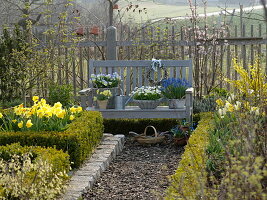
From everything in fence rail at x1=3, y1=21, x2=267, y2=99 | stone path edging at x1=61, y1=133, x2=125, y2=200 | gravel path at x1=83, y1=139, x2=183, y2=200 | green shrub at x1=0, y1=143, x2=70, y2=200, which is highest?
fence rail at x1=3, y1=21, x2=267, y2=99

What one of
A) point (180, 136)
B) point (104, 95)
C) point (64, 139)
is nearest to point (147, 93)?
point (104, 95)

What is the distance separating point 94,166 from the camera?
554 centimetres

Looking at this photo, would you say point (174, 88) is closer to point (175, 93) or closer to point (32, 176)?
point (175, 93)

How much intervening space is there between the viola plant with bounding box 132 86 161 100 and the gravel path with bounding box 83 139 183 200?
68 centimetres

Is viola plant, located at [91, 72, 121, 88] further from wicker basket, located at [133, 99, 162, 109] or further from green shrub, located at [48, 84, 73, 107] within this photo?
green shrub, located at [48, 84, 73, 107]

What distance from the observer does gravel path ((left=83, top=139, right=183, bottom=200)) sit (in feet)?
16.4

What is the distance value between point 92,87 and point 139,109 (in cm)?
90

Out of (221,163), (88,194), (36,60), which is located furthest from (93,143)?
(36,60)

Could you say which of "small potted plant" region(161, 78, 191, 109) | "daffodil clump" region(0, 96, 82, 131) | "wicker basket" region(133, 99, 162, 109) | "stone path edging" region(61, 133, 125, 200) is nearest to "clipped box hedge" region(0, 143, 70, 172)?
"stone path edging" region(61, 133, 125, 200)

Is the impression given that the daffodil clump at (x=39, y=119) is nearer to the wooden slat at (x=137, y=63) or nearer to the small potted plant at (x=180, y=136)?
the small potted plant at (x=180, y=136)

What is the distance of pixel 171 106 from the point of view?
24.1 ft

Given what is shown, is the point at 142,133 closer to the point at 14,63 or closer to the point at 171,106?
the point at 171,106

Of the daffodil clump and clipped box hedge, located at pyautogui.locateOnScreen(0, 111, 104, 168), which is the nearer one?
clipped box hedge, located at pyautogui.locateOnScreen(0, 111, 104, 168)

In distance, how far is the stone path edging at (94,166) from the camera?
464cm
